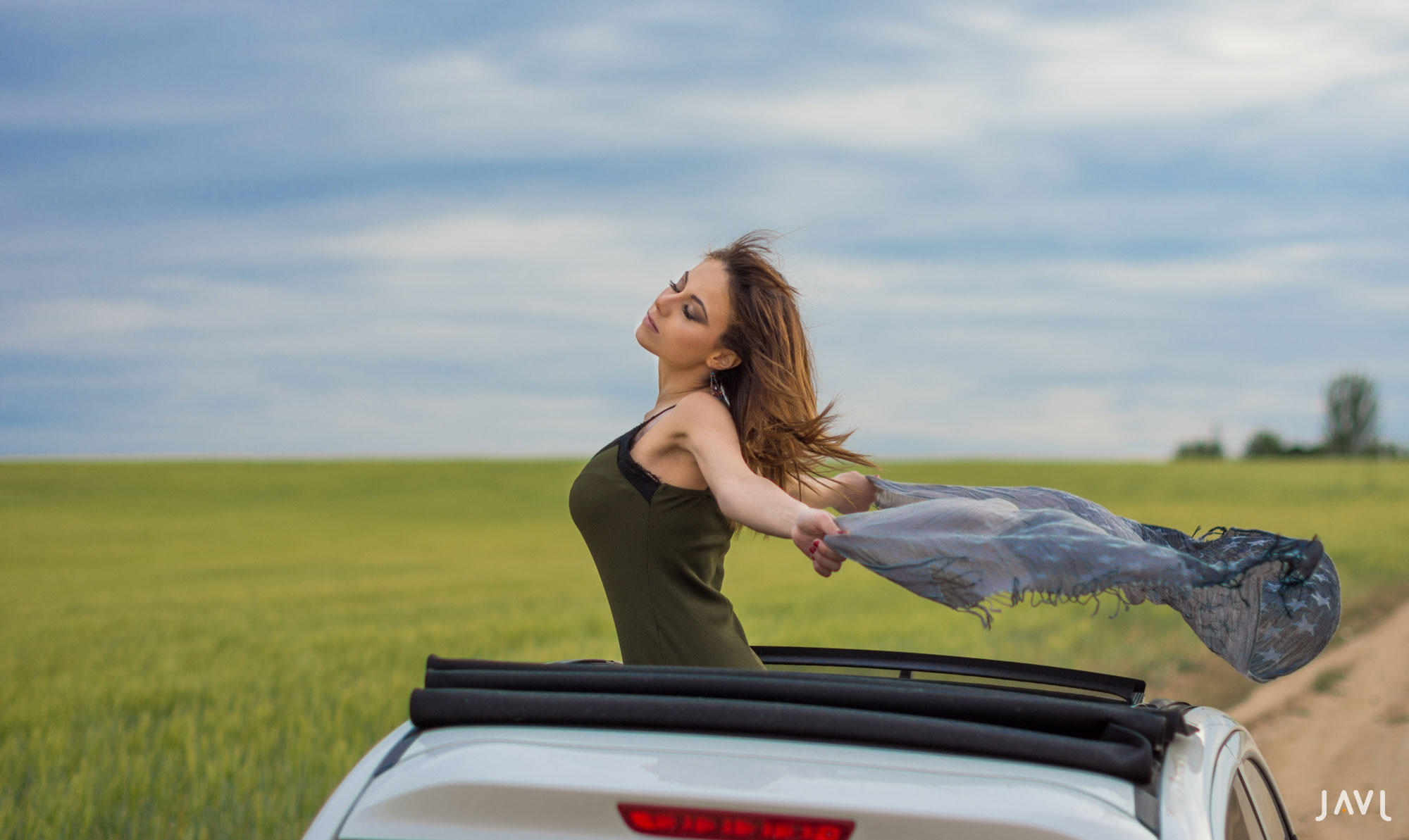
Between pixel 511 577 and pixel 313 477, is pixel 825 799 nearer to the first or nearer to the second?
pixel 511 577

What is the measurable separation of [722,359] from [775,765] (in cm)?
159

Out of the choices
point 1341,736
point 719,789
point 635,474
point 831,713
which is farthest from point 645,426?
point 1341,736

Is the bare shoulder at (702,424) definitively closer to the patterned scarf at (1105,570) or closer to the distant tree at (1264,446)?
the patterned scarf at (1105,570)

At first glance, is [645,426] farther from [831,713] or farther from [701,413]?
[831,713]

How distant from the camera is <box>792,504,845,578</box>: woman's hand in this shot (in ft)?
8.11

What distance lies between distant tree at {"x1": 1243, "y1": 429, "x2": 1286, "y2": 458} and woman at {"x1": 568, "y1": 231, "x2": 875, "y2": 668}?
9179 centimetres

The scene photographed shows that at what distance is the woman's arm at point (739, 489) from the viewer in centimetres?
250

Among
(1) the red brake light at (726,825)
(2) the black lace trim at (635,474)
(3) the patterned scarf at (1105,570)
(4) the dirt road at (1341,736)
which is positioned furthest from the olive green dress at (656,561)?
(4) the dirt road at (1341,736)

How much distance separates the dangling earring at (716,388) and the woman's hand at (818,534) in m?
0.81

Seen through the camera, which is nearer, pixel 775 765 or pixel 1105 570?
pixel 775 765

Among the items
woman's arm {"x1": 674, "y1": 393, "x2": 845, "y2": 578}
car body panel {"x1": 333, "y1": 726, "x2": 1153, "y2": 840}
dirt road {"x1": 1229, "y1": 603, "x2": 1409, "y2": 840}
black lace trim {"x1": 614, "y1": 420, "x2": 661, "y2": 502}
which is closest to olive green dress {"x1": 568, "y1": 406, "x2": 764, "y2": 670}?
black lace trim {"x1": 614, "y1": 420, "x2": 661, "y2": 502}

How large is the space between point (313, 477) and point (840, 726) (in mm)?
57675

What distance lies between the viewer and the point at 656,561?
113 inches

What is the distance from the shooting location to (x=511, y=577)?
2383 centimetres
